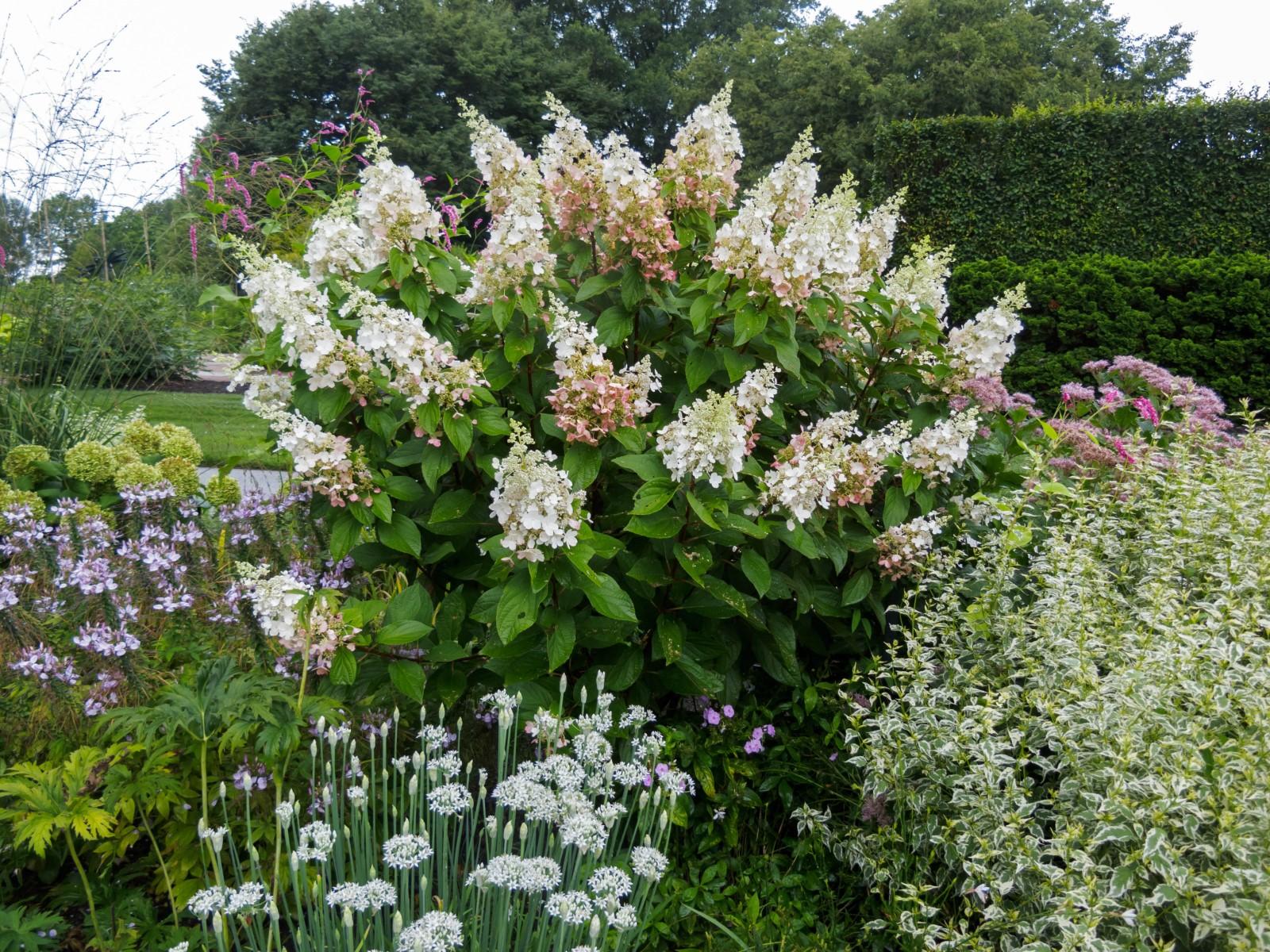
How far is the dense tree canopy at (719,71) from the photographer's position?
2302 centimetres

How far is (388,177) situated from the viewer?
A: 2.50 m

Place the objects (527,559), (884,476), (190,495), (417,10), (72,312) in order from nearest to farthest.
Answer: (527,559) → (884,476) → (190,495) → (72,312) → (417,10)

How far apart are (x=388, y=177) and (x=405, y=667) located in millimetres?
1378

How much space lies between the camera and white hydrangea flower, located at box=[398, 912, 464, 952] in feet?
4.19

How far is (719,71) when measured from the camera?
92.2 feet

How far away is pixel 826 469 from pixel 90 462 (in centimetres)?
362

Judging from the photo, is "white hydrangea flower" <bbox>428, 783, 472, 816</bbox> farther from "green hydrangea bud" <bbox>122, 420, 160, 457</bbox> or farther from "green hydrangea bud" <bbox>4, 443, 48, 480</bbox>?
"green hydrangea bud" <bbox>4, 443, 48, 480</bbox>

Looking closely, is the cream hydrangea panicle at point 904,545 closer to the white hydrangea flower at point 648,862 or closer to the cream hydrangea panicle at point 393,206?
the white hydrangea flower at point 648,862

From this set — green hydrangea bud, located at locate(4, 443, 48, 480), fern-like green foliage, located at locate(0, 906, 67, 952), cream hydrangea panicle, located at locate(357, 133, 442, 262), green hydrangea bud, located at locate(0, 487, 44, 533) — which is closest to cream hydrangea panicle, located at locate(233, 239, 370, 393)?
cream hydrangea panicle, located at locate(357, 133, 442, 262)

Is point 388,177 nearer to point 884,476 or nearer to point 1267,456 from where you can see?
point 884,476

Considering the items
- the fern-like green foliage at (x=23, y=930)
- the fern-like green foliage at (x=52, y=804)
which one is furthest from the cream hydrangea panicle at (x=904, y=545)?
the fern-like green foliage at (x=23, y=930)

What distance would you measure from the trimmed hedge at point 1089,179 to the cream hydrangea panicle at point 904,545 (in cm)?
971

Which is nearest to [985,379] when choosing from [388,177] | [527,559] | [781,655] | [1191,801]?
[781,655]

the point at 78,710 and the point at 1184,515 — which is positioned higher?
the point at 1184,515
